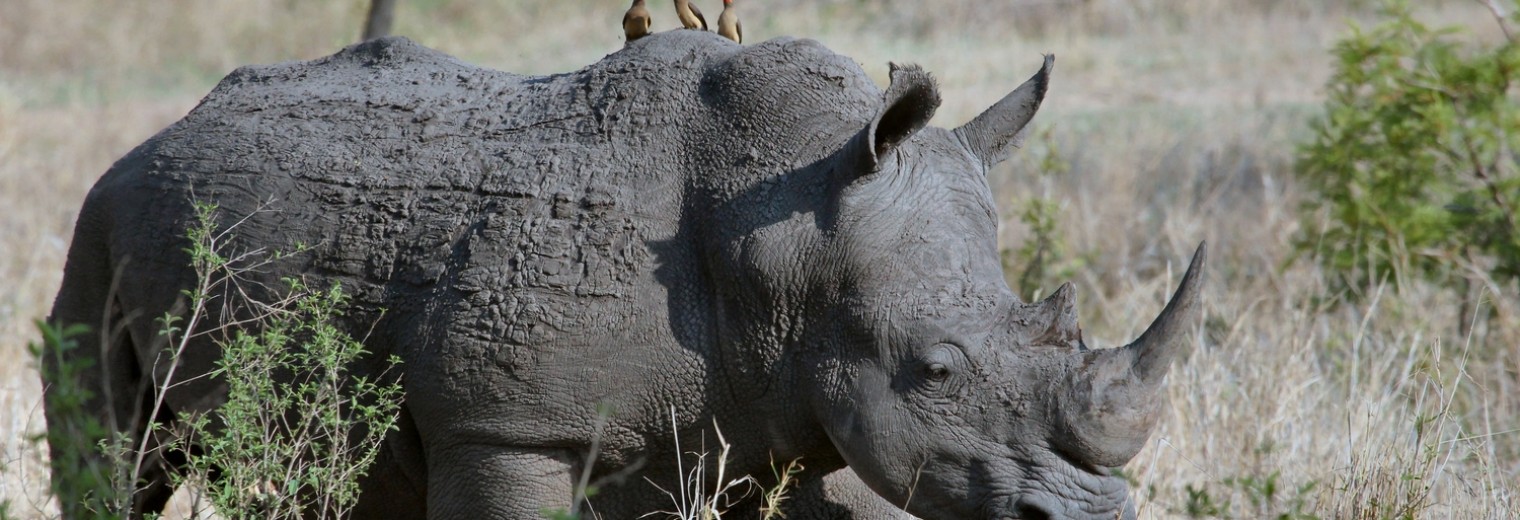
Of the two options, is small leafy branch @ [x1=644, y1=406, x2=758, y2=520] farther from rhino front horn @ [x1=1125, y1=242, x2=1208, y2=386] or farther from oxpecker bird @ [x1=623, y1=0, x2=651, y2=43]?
oxpecker bird @ [x1=623, y1=0, x2=651, y2=43]

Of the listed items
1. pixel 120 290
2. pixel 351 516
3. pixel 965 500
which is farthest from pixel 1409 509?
pixel 120 290

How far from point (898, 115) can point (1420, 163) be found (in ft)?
16.6

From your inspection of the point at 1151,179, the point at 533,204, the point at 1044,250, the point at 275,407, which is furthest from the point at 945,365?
the point at 1151,179

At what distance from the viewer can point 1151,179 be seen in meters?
10.6

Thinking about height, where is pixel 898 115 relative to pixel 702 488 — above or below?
above

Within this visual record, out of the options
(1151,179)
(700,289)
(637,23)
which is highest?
(637,23)

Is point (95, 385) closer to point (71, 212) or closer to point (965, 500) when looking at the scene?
point (965, 500)

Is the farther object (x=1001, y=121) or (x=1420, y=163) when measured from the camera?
(x=1420, y=163)

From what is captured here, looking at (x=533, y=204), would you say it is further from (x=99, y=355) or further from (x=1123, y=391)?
(x=99, y=355)

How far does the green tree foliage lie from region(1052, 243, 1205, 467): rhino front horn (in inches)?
168

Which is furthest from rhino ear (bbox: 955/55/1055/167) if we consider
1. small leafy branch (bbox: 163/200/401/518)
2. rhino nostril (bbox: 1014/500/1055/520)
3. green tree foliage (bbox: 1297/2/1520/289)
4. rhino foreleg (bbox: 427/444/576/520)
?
green tree foliage (bbox: 1297/2/1520/289)

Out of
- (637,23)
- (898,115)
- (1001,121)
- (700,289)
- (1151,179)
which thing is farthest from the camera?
(1151,179)

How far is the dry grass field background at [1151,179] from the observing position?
521 centimetres

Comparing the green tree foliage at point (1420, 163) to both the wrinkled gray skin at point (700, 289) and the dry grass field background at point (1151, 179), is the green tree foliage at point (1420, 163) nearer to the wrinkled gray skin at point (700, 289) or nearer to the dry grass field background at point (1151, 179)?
the dry grass field background at point (1151, 179)
